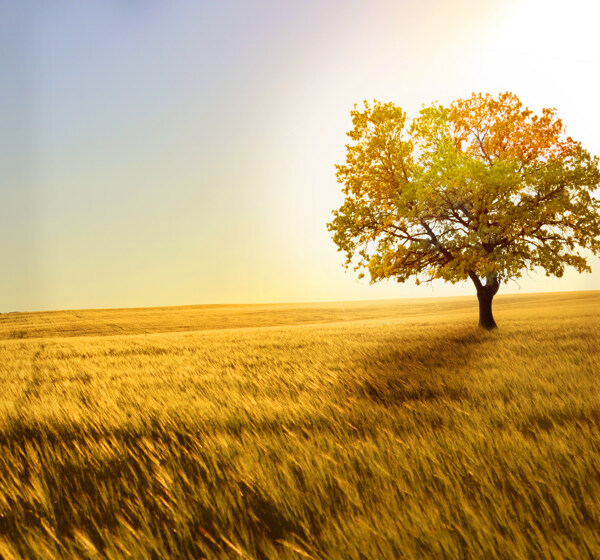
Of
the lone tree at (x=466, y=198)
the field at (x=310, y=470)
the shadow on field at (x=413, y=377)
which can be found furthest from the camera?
the lone tree at (x=466, y=198)

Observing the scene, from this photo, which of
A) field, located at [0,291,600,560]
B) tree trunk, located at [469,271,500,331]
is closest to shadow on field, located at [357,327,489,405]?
field, located at [0,291,600,560]

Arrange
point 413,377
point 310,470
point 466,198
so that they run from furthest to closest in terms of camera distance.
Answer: point 466,198 < point 413,377 < point 310,470

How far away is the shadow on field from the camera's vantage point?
7023mm

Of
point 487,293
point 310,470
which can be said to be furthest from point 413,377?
point 487,293

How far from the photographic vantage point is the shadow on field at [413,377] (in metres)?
7.02

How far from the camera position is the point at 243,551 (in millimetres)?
2500

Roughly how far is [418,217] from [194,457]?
18.0 meters

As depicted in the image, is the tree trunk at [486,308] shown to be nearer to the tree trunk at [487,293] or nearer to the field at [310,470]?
the tree trunk at [487,293]

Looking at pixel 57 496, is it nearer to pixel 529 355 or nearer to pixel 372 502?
pixel 372 502

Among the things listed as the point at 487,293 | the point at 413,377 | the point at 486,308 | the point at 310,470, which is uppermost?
the point at 487,293

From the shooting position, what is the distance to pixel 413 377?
8500mm

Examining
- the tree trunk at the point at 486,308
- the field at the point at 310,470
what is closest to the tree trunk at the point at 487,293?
the tree trunk at the point at 486,308

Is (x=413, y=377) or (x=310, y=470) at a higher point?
(x=310, y=470)

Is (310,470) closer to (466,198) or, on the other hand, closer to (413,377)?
(413,377)
